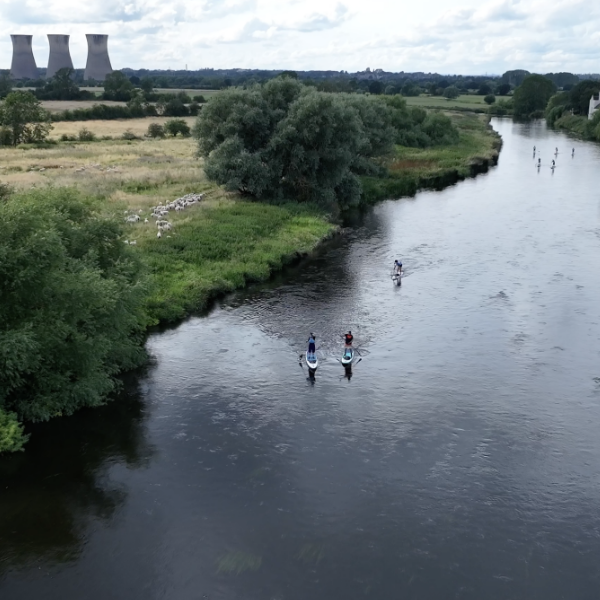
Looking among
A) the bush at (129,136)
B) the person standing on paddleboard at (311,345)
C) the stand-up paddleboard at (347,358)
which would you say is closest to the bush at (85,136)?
the bush at (129,136)

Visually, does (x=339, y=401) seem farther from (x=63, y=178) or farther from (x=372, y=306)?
(x=63, y=178)

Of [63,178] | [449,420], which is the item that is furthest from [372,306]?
[63,178]

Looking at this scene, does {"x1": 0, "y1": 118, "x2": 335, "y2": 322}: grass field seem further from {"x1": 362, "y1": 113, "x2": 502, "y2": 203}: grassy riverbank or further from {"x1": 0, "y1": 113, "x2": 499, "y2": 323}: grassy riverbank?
{"x1": 362, "y1": 113, "x2": 502, "y2": 203}: grassy riverbank

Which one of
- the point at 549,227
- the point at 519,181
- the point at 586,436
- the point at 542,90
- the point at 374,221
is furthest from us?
the point at 542,90

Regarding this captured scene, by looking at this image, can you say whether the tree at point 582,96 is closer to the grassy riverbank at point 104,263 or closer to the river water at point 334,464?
the grassy riverbank at point 104,263

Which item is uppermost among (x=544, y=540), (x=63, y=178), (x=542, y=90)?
(x=542, y=90)
